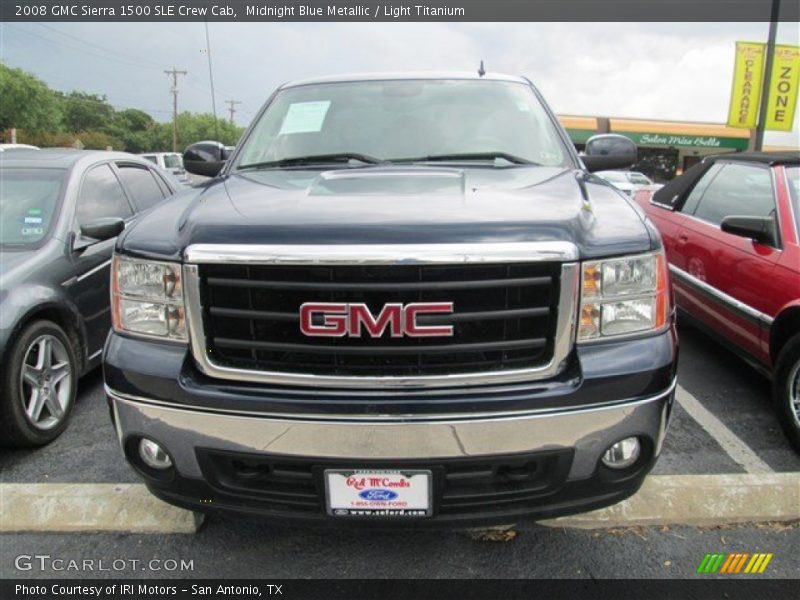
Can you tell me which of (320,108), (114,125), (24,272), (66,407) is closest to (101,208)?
(24,272)

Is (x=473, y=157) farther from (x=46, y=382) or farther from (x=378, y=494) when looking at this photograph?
(x=46, y=382)

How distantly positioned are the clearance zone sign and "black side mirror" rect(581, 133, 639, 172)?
32.3ft

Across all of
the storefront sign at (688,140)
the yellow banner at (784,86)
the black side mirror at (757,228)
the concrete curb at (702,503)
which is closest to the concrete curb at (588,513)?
the concrete curb at (702,503)

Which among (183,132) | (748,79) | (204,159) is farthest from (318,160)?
(183,132)

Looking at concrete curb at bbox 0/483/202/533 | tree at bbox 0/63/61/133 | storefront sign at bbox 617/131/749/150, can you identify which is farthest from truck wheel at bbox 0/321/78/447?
tree at bbox 0/63/61/133

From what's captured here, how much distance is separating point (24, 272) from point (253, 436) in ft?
7.61

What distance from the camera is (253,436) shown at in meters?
1.84

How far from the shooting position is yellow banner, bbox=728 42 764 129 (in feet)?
38.7

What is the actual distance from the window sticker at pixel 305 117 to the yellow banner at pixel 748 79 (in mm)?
11471

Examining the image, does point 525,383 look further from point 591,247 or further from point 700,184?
point 700,184

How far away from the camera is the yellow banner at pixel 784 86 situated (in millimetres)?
11500

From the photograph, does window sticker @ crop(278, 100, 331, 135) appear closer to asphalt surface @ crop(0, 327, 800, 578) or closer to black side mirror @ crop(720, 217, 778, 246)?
asphalt surface @ crop(0, 327, 800, 578)

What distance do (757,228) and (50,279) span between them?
4238 mm

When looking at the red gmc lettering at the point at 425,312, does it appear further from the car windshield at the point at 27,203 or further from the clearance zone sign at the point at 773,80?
the clearance zone sign at the point at 773,80
